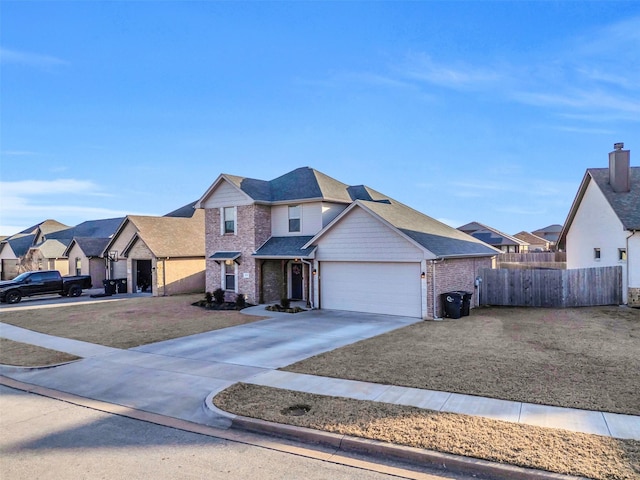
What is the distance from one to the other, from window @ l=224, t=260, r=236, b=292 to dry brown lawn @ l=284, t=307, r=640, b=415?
12072mm

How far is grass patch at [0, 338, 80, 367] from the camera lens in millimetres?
11352

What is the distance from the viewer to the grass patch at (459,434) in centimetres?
525

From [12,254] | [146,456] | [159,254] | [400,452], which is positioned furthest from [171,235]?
[12,254]

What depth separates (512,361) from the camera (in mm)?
10148

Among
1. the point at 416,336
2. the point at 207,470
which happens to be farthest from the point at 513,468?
the point at 416,336

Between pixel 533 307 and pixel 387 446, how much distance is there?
53.9 ft

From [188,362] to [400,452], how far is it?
22.6 ft

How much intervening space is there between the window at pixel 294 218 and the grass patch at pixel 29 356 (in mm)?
12733

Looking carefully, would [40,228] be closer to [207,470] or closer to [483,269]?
[483,269]

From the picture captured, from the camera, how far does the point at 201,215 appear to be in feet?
118

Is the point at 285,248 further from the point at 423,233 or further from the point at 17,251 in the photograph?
the point at 17,251

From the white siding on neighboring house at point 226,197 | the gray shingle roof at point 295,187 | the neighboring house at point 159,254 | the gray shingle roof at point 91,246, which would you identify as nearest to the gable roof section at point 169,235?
the neighboring house at point 159,254

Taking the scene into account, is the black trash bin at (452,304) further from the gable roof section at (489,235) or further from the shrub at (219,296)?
the gable roof section at (489,235)

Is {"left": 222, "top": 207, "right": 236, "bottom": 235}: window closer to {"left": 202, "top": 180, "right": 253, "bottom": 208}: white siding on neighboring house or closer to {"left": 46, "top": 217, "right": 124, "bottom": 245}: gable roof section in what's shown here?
{"left": 202, "top": 180, "right": 253, "bottom": 208}: white siding on neighboring house
